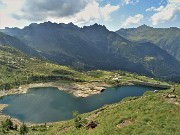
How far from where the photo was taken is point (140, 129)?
46.9 metres

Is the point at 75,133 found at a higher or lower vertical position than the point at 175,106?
lower

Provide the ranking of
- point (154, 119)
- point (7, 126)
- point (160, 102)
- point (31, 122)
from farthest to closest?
point (31, 122)
point (7, 126)
point (160, 102)
point (154, 119)

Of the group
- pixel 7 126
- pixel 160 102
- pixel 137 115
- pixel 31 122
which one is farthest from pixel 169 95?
pixel 31 122

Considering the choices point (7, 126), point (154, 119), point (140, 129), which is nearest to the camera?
point (140, 129)

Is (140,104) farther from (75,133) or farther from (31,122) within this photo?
(31,122)

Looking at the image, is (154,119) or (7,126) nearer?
(154,119)

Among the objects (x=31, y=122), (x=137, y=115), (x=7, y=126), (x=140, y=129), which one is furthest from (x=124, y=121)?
(x=31, y=122)

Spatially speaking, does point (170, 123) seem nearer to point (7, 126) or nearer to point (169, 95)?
point (169, 95)

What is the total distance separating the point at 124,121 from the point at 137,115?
2.94 m

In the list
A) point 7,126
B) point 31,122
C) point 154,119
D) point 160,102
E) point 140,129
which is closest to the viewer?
point 140,129

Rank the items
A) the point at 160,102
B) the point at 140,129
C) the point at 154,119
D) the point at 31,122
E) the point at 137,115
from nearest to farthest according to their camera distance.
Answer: the point at 140,129 < the point at 154,119 < the point at 137,115 < the point at 160,102 < the point at 31,122

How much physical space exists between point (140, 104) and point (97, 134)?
13.9 metres

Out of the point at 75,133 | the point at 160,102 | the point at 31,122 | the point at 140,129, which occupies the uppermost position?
the point at 160,102

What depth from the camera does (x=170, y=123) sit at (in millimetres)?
47406
